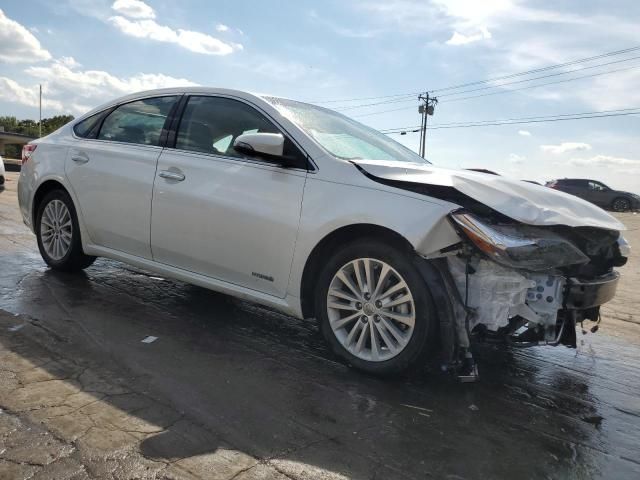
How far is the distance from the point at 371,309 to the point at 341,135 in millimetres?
1425

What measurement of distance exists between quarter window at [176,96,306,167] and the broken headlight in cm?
159

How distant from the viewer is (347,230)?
11.8ft

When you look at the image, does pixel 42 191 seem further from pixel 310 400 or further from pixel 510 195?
pixel 510 195

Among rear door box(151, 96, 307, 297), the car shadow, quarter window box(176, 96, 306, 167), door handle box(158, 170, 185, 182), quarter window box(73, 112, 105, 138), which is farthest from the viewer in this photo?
quarter window box(73, 112, 105, 138)

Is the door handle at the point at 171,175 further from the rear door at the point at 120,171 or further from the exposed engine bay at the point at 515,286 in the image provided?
the exposed engine bay at the point at 515,286

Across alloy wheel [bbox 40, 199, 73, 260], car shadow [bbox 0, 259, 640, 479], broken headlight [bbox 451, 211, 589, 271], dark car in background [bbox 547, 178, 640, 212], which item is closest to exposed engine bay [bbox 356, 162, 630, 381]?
broken headlight [bbox 451, 211, 589, 271]

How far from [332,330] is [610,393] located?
1.85 m

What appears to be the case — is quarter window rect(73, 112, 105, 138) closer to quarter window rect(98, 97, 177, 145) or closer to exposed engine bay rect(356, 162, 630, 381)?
quarter window rect(98, 97, 177, 145)

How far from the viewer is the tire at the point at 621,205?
27.8m

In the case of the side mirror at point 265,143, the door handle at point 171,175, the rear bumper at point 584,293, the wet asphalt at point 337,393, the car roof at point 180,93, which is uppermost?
the car roof at point 180,93

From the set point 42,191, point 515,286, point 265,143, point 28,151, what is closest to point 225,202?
point 265,143

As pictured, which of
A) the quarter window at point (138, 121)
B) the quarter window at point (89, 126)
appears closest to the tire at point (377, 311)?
the quarter window at point (138, 121)

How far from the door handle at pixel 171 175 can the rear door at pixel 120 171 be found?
13 centimetres

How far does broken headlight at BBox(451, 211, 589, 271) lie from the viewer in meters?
3.07
